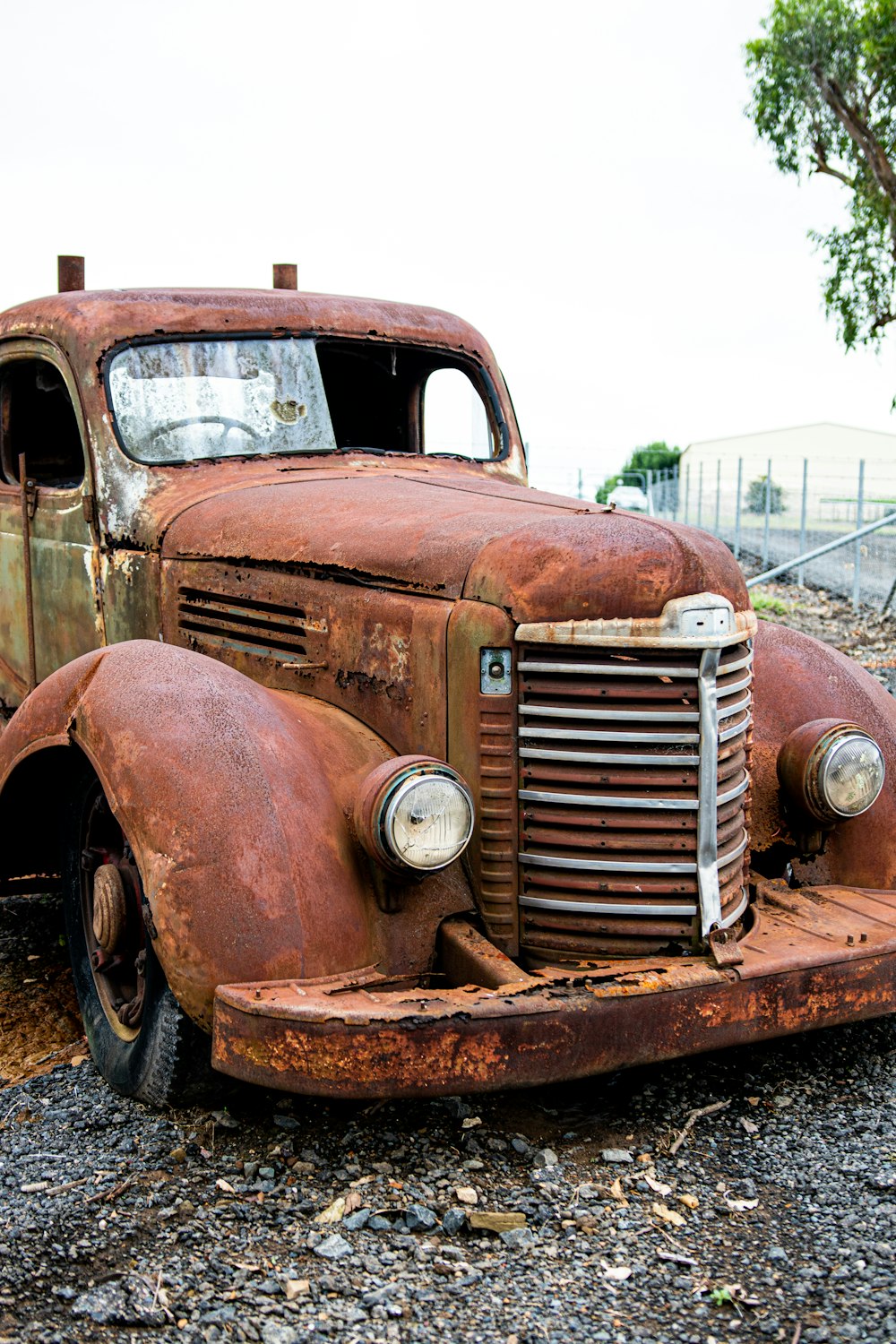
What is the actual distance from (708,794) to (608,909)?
14.6 inches

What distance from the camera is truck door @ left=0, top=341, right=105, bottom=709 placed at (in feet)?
16.2

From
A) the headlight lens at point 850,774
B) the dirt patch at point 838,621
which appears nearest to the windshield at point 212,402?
the headlight lens at point 850,774

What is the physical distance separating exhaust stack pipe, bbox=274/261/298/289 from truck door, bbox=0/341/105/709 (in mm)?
1087

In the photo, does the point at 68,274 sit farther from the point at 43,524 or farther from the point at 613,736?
the point at 613,736

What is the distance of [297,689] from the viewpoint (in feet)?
13.1

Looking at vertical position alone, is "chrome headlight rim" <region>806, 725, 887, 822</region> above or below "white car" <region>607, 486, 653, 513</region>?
above

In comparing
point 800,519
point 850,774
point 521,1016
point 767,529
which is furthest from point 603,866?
point 800,519

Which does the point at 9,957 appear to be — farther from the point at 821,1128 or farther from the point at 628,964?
the point at 821,1128

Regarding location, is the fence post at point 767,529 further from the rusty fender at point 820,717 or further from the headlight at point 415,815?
the headlight at point 415,815

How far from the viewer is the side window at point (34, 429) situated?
533 cm

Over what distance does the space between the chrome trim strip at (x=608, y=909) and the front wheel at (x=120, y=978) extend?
2.93 ft

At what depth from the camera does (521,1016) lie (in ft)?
9.98

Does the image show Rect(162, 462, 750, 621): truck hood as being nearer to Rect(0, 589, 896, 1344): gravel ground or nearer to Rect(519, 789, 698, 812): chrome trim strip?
Rect(519, 789, 698, 812): chrome trim strip

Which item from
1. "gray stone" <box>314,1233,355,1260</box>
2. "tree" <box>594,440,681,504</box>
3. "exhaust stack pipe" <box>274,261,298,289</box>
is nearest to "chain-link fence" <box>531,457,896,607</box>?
"tree" <box>594,440,681,504</box>
